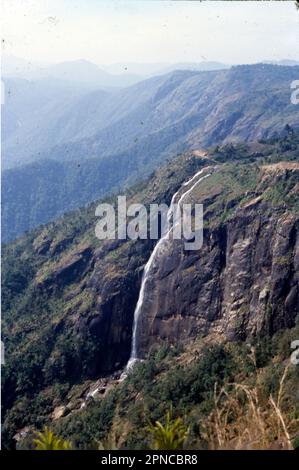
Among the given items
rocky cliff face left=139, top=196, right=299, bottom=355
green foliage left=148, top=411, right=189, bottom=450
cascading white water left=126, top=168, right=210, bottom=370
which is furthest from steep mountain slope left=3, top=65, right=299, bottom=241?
green foliage left=148, top=411, right=189, bottom=450

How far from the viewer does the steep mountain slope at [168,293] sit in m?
30.9

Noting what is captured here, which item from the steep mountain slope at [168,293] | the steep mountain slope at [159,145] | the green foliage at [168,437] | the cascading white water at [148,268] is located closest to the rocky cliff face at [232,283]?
the steep mountain slope at [168,293]

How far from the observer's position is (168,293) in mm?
35344

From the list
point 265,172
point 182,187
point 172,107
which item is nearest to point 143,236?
point 182,187

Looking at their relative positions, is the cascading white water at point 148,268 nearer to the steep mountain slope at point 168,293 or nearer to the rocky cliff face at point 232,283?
the steep mountain slope at point 168,293

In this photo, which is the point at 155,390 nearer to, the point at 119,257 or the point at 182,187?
the point at 119,257

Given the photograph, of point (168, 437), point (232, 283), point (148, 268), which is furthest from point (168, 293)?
point (168, 437)

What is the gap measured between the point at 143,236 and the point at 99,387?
39.4 feet

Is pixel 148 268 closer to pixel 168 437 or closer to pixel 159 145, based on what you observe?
pixel 168 437

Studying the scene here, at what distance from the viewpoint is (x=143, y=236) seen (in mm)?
39812

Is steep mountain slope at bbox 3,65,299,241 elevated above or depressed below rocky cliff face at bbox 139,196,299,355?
above

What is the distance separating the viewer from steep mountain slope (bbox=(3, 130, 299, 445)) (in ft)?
101

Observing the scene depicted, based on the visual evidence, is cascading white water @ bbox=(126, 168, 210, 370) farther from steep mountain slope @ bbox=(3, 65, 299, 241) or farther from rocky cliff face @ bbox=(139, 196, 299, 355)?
steep mountain slope @ bbox=(3, 65, 299, 241)
